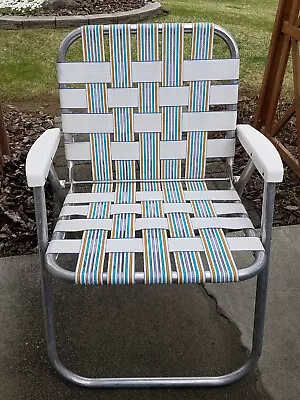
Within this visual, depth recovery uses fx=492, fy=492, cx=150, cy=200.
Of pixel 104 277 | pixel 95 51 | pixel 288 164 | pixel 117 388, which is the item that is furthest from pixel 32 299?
pixel 288 164

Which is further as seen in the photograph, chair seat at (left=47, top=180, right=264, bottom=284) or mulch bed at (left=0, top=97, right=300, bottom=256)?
mulch bed at (left=0, top=97, right=300, bottom=256)

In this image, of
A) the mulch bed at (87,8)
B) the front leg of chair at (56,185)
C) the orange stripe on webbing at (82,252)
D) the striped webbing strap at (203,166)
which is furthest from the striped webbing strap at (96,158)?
the mulch bed at (87,8)

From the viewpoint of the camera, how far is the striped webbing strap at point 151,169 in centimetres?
151

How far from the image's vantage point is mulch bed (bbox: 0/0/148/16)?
689 centimetres

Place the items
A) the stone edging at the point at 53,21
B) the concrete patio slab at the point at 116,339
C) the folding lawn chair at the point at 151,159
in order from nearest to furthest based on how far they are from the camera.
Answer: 1. the folding lawn chair at the point at 151,159
2. the concrete patio slab at the point at 116,339
3. the stone edging at the point at 53,21

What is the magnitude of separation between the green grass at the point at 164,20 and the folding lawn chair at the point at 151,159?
242 centimetres

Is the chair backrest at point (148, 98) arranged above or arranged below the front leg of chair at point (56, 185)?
above

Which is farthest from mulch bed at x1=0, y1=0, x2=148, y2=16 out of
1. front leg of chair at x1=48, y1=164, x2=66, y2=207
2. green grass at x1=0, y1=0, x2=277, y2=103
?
front leg of chair at x1=48, y1=164, x2=66, y2=207

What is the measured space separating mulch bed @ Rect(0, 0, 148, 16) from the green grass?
0.62 meters

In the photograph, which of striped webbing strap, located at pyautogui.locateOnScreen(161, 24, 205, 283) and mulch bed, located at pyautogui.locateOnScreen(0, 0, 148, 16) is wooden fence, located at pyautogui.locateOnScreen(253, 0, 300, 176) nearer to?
striped webbing strap, located at pyautogui.locateOnScreen(161, 24, 205, 283)

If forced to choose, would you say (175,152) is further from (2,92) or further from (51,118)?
(2,92)

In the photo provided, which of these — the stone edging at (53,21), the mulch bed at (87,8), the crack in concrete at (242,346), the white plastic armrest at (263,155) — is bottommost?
the crack in concrete at (242,346)

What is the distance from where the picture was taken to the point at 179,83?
6.59 ft

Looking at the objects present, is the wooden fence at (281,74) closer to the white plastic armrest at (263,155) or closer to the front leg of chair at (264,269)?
the white plastic armrest at (263,155)
